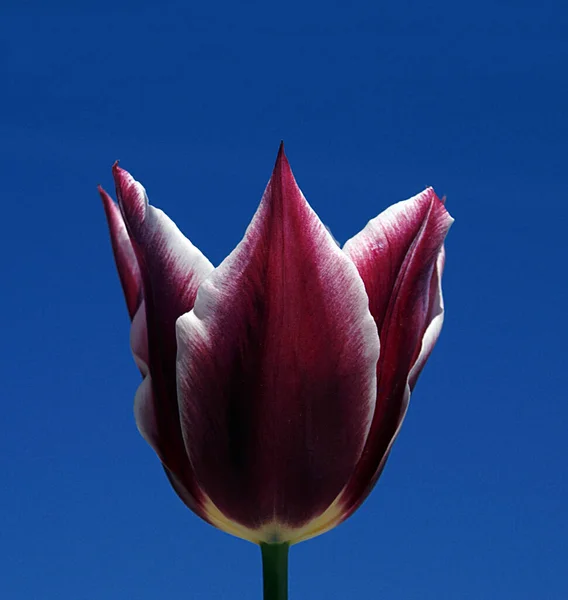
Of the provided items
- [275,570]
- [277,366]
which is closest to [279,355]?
[277,366]

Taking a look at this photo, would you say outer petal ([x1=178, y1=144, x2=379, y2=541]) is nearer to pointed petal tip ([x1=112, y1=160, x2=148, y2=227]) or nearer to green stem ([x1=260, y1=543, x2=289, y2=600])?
green stem ([x1=260, y1=543, x2=289, y2=600])

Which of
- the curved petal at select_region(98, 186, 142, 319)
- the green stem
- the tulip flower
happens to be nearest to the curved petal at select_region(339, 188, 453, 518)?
the tulip flower

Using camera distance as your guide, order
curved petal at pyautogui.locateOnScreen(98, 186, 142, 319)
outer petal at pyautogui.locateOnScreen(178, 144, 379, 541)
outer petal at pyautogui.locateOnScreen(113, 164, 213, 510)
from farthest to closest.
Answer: curved petal at pyautogui.locateOnScreen(98, 186, 142, 319) → outer petal at pyautogui.locateOnScreen(113, 164, 213, 510) → outer petal at pyautogui.locateOnScreen(178, 144, 379, 541)

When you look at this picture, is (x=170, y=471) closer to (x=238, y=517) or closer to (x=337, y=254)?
(x=238, y=517)

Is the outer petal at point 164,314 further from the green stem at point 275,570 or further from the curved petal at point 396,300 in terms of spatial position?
the curved petal at point 396,300

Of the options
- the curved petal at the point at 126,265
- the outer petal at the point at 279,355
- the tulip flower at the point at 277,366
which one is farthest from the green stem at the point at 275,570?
the curved petal at the point at 126,265

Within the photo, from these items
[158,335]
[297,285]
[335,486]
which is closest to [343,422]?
[335,486]
